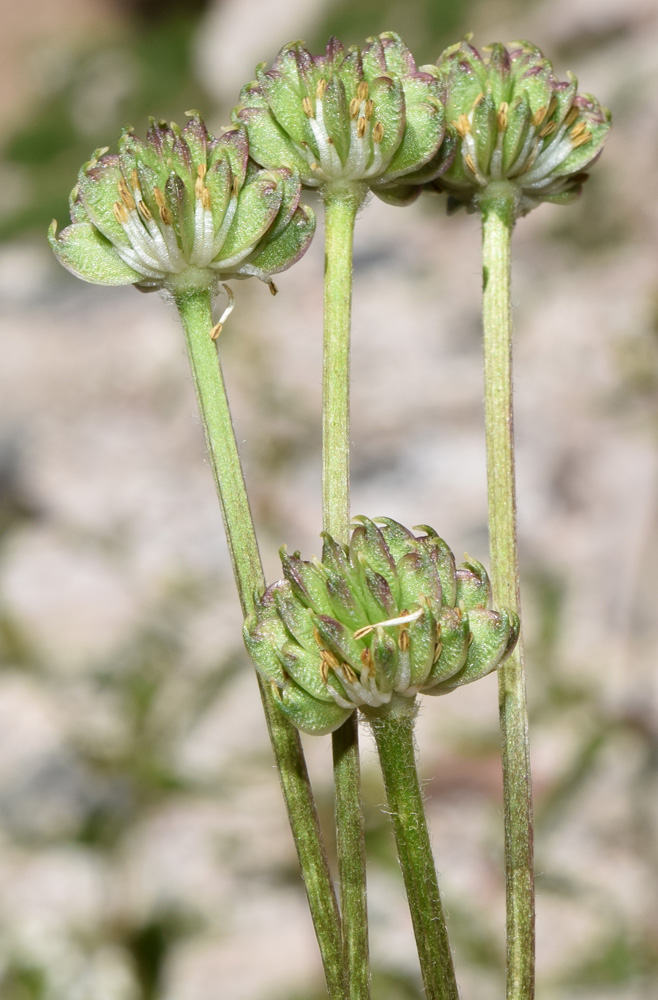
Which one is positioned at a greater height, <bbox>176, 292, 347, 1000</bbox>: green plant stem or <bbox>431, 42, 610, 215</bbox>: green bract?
<bbox>431, 42, 610, 215</bbox>: green bract

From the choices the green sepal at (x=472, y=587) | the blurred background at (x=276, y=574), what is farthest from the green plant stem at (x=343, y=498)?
the blurred background at (x=276, y=574)

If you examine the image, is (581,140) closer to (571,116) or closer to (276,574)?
(571,116)

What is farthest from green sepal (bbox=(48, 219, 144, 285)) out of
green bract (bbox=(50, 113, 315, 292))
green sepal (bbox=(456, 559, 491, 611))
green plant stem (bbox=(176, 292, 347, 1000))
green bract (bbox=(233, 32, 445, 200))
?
Answer: green sepal (bbox=(456, 559, 491, 611))

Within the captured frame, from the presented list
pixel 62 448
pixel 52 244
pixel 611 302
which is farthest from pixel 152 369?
pixel 52 244

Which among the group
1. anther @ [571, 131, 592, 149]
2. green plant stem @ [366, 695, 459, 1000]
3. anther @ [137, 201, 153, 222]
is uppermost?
anther @ [571, 131, 592, 149]

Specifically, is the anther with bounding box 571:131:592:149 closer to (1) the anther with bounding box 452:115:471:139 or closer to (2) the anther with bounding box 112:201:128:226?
(1) the anther with bounding box 452:115:471:139

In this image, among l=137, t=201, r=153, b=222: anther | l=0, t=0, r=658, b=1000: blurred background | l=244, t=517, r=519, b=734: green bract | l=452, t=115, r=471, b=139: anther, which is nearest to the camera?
l=244, t=517, r=519, b=734: green bract

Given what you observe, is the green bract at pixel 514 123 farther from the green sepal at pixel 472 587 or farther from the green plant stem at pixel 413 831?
the green plant stem at pixel 413 831
